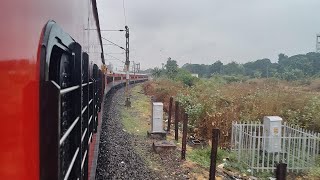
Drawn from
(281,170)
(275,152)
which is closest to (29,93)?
(281,170)

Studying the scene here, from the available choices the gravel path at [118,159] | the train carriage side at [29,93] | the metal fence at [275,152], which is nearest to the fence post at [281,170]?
the train carriage side at [29,93]

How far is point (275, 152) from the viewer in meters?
8.36

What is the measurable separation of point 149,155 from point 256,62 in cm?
9304

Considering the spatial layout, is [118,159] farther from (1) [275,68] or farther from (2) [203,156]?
(1) [275,68]

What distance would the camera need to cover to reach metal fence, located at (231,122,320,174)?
26.7 ft

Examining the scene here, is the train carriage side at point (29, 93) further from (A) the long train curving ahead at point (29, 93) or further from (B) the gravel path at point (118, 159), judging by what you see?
(B) the gravel path at point (118, 159)

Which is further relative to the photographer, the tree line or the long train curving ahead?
the tree line

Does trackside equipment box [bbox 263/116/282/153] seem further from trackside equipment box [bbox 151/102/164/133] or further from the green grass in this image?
trackside equipment box [bbox 151/102/164/133]

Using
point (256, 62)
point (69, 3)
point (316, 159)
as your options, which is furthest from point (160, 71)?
point (69, 3)

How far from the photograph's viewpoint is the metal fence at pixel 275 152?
8.14m

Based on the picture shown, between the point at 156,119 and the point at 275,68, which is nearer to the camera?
the point at 156,119

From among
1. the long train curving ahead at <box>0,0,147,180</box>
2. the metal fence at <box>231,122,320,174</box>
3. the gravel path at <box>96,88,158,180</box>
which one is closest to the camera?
the long train curving ahead at <box>0,0,147,180</box>

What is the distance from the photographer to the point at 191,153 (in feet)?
28.2

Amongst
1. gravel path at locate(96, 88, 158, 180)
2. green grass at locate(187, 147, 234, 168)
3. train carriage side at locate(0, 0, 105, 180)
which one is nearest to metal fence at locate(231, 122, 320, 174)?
green grass at locate(187, 147, 234, 168)
